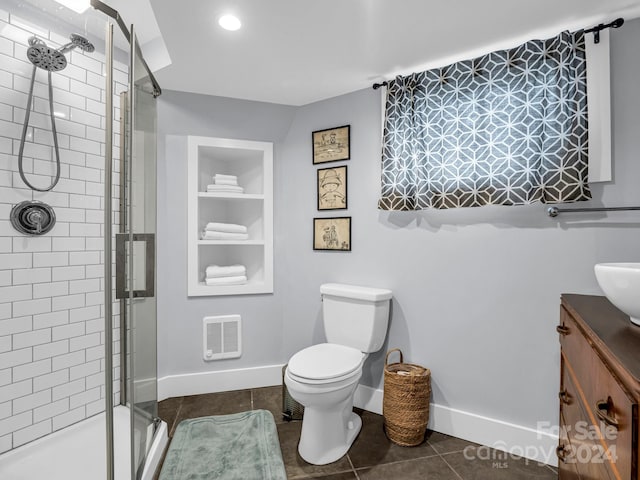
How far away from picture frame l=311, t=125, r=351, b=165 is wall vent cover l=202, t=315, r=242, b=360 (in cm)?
137

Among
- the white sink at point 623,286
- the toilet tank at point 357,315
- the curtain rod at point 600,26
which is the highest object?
the curtain rod at point 600,26

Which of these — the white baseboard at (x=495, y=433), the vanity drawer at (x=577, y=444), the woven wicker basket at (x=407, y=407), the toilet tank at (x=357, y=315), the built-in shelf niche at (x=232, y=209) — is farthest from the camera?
the built-in shelf niche at (x=232, y=209)

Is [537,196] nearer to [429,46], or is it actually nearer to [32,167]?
[429,46]

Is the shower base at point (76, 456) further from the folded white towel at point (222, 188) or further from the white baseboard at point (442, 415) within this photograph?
the folded white towel at point (222, 188)

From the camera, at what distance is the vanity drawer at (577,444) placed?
0.83 m

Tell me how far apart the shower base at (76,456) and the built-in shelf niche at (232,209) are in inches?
39.6

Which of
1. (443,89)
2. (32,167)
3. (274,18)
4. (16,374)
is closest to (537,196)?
(443,89)

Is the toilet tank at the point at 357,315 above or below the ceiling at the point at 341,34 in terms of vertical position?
below

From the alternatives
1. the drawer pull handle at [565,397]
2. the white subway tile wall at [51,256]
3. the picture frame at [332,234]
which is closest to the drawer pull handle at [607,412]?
the drawer pull handle at [565,397]

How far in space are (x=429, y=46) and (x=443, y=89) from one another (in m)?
0.26

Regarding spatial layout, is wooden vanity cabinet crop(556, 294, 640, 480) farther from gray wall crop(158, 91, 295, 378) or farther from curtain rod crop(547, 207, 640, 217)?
gray wall crop(158, 91, 295, 378)

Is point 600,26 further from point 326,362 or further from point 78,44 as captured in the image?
point 78,44

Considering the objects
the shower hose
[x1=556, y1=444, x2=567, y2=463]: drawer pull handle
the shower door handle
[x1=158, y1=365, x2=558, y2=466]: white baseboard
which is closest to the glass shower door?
the shower door handle

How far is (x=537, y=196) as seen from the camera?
1669 mm
